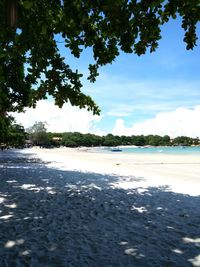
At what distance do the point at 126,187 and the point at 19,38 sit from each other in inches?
364

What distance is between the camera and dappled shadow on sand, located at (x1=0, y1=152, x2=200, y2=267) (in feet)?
A: 17.7

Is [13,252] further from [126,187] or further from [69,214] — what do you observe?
[126,187]

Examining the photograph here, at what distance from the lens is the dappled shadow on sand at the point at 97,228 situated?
5.39 metres

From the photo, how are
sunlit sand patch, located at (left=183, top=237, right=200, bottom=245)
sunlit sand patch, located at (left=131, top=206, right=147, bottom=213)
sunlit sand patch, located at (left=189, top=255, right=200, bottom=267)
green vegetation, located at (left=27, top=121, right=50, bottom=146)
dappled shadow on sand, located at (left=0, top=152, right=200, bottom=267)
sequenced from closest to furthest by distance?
sunlit sand patch, located at (left=189, top=255, right=200, bottom=267) < dappled shadow on sand, located at (left=0, top=152, right=200, bottom=267) < sunlit sand patch, located at (left=183, top=237, right=200, bottom=245) < sunlit sand patch, located at (left=131, top=206, right=147, bottom=213) < green vegetation, located at (left=27, top=121, right=50, bottom=146)

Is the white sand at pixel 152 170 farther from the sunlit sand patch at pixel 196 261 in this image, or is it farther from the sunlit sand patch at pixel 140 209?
the sunlit sand patch at pixel 196 261

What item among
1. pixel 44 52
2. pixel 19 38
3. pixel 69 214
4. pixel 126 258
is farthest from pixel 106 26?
pixel 69 214

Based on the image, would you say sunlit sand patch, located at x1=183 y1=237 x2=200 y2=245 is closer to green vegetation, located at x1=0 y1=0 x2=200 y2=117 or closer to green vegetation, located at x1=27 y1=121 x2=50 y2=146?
green vegetation, located at x1=0 y1=0 x2=200 y2=117

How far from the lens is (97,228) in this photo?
7328 mm

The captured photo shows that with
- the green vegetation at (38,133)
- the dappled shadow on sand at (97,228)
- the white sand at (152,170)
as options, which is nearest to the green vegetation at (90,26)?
the dappled shadow on sand at (97,228)

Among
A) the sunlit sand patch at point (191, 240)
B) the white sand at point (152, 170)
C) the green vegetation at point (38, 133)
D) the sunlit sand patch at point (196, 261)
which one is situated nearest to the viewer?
the sunlit sand patch at point (196, 261)

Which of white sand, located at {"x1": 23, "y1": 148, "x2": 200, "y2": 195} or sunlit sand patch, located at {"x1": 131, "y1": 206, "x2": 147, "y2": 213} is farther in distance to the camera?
white sand, located at {"x1": 23, "y1": 148, "x2": 200, "y2": 195}

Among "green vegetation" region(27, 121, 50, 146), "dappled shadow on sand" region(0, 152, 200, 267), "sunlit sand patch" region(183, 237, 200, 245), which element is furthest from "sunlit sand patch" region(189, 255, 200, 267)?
"green vegetation" region(27, 121, 50, 146)

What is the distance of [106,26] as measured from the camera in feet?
20.4

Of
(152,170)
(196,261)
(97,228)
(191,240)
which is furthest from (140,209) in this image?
(152,170)
